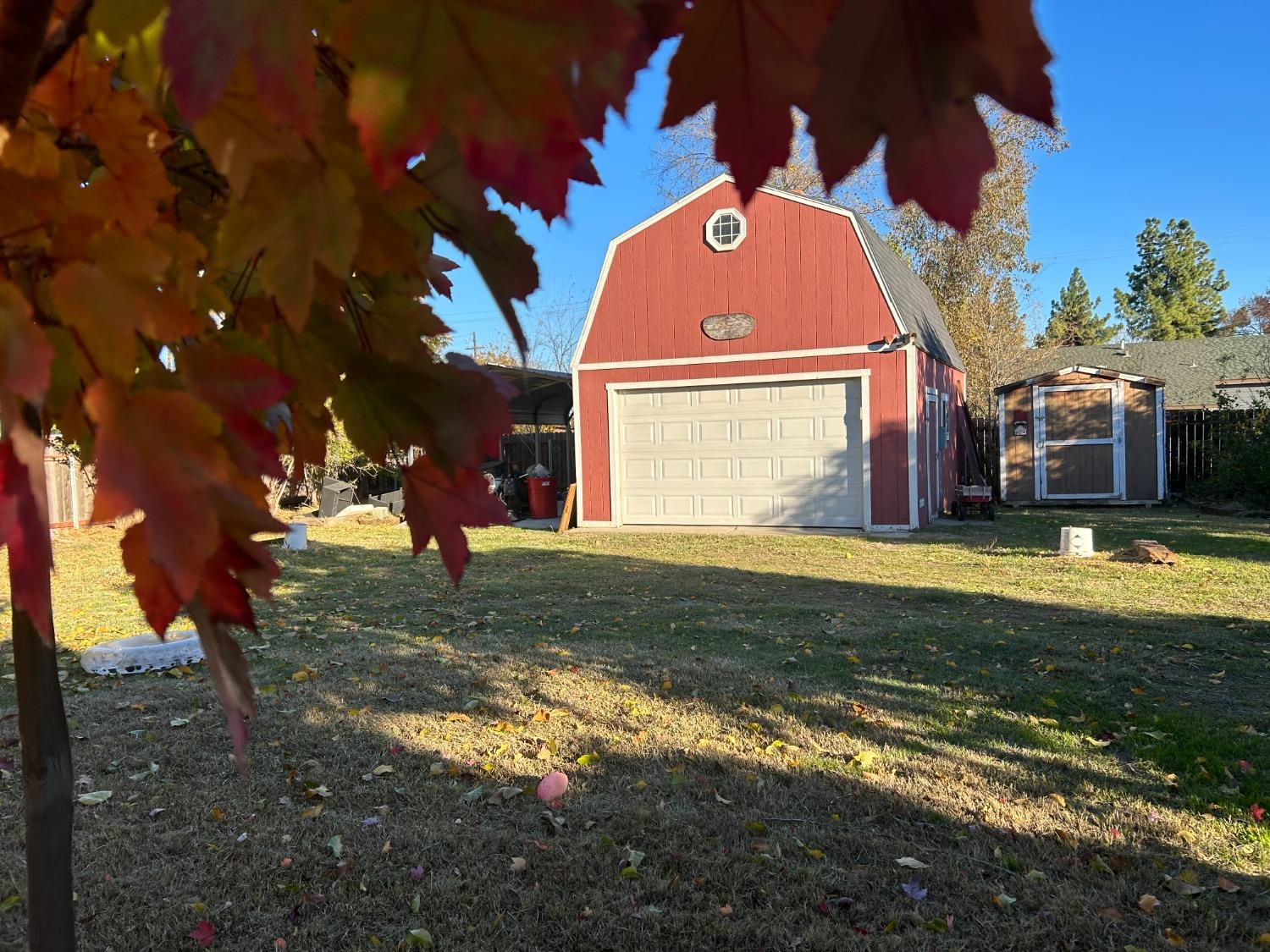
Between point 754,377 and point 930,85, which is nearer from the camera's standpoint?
point 930,85

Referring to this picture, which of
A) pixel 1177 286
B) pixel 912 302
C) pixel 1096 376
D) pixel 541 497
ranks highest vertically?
pixel 1177 286

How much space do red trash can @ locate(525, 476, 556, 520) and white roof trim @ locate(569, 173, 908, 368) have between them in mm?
2394

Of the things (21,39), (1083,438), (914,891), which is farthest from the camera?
(1083,438)

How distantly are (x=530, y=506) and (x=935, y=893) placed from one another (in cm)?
1280

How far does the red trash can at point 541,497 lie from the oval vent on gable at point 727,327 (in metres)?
4.14

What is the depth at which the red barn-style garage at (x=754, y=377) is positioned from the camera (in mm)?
11977

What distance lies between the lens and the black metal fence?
15.7 meters

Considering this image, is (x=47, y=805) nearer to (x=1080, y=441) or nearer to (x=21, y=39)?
(x=21, y=39)

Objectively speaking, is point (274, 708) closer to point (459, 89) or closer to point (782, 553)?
point (459, 89)

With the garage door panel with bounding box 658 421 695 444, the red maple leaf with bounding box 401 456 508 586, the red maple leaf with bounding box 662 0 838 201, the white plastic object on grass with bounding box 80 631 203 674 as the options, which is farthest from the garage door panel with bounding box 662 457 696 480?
the red maple leaf with bounding box 662 0 838 201

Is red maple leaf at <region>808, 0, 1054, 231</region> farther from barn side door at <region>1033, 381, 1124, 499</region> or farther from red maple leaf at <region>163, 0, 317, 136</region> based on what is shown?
barn side door at <region>1033, 381, 1124, 499</region>

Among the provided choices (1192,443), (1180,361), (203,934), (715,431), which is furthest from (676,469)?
(1180,361)

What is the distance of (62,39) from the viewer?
762 mm

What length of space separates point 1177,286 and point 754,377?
52.4 m
